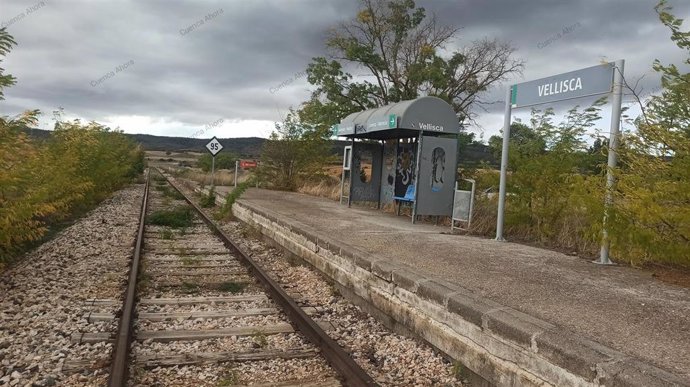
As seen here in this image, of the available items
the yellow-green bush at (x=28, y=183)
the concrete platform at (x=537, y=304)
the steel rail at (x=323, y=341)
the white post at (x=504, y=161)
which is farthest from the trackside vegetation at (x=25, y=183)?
the white post at (x=504, y=161)

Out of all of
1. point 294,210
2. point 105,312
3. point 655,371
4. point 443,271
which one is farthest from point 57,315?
point 294,210

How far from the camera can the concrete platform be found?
3457mm

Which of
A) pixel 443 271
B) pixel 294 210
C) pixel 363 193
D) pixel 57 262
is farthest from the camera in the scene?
pixel 363 193

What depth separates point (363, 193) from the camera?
51.5 feet

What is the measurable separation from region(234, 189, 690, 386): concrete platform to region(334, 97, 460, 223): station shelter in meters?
2.67

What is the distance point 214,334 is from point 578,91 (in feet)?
19.1

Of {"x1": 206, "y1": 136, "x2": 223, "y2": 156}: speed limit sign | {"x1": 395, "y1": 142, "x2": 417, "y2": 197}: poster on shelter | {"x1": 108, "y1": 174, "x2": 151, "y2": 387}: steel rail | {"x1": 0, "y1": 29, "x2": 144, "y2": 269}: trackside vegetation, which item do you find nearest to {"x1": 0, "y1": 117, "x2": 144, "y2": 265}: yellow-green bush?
{"x1": 0, "y1": 29, "x2": 144, "y2": 269}: trackside vegetation

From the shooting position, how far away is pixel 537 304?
4812 millimetres

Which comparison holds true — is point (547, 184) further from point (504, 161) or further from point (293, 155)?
point (293, 155)

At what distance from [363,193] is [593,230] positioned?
942cm

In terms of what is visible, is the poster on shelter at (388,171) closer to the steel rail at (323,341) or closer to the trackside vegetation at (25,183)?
the steel rail at (323,341)

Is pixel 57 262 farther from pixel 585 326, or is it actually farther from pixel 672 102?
pixel 672 102

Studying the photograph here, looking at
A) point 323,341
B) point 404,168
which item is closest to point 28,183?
point 323,341

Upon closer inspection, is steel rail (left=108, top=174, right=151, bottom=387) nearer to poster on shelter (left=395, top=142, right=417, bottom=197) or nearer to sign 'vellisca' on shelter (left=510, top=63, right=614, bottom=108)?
sign 'vellisca' on shelter (left=510, top=63, right=614, bottom=108)
